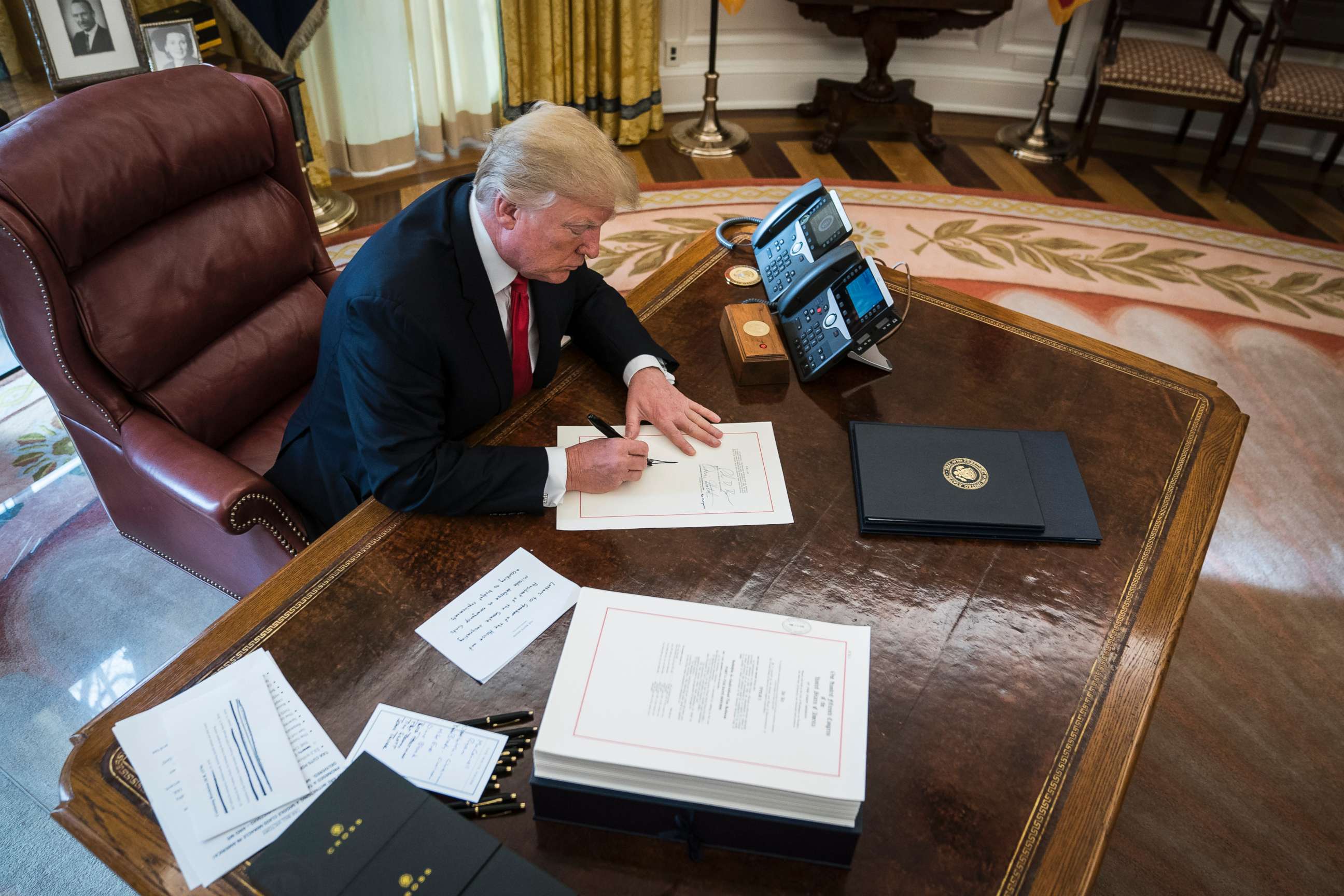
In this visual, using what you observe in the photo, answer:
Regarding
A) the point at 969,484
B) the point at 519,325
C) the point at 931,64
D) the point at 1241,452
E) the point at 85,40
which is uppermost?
the point at 85,40

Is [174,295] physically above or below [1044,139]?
above

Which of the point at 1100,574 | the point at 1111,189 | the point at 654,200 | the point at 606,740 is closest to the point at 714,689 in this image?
the point at 606,740

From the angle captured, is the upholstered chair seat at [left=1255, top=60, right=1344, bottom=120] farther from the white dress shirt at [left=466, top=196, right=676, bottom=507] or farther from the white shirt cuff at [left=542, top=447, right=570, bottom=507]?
the white shirt cuff at [left=542, top=447, right=570, bottom=507]

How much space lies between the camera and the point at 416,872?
3.37 ft

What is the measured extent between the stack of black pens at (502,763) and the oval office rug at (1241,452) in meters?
1.11

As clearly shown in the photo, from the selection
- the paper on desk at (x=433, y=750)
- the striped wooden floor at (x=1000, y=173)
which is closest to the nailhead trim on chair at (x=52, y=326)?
the paper on desk at (x=433, y=750)

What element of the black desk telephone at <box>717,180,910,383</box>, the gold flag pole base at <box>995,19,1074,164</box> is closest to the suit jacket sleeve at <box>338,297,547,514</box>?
the black desk telephone at <box>717,180,910,383</box>

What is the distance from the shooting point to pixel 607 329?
5.99 ft

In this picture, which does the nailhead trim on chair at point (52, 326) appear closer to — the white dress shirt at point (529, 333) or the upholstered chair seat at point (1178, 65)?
the white dress shirt at point (529, 333)

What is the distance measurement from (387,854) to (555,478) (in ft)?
2.09

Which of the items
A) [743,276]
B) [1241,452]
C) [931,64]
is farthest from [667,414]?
[931,64]

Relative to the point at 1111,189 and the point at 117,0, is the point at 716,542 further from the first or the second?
the point at 1111,189

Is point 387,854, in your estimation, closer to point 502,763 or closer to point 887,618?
point 502,763

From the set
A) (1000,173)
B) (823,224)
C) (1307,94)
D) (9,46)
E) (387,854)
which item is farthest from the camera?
(1000,173)
